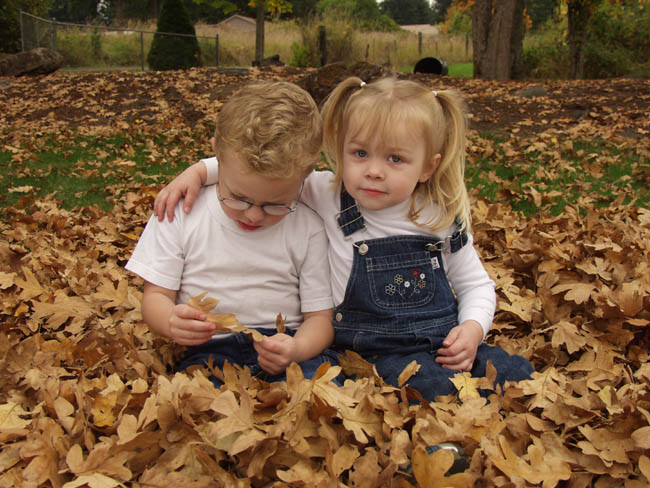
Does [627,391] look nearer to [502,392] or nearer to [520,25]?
[502,392]

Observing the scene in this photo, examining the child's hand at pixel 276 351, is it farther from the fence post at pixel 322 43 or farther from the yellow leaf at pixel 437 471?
the fence post at pixel 322 43

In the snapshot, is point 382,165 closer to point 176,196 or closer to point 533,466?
point 176,196

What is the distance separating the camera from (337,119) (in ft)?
7.54

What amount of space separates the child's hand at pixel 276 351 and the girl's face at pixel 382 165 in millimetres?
614

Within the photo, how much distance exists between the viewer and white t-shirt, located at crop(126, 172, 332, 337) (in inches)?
85.0

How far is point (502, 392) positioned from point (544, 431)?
285 mm

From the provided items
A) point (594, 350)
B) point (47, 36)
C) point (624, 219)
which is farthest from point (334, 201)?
point (47, 36)

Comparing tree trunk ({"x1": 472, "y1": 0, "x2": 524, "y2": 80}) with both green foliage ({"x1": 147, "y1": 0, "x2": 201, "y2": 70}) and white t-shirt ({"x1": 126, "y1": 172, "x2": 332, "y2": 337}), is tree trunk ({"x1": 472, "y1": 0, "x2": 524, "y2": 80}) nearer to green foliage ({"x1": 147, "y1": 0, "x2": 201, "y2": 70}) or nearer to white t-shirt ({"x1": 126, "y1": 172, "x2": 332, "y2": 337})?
green foliage ({"x1": 147, "y1": 0, "x2": 201, "y2": 70})

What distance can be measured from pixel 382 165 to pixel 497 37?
48.0 feet

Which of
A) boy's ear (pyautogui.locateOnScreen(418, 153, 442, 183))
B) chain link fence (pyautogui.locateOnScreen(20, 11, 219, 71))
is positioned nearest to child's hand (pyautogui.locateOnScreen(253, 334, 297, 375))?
boy's ear (pyautogui.locateOnScreen(418, 153, 442, 183))

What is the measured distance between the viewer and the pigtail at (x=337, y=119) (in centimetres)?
226

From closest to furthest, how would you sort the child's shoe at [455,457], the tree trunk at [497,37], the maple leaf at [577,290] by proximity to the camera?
1. the child's shoe at [455,457]
2. the maple leaf at [577,290]
3. the tree trunk at [497,37]

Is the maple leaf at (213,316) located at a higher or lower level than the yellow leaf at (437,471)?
higher

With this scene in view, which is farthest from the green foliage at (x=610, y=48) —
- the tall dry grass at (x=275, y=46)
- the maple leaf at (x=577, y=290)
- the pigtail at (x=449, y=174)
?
the pigtail at (x=449, y=174)
